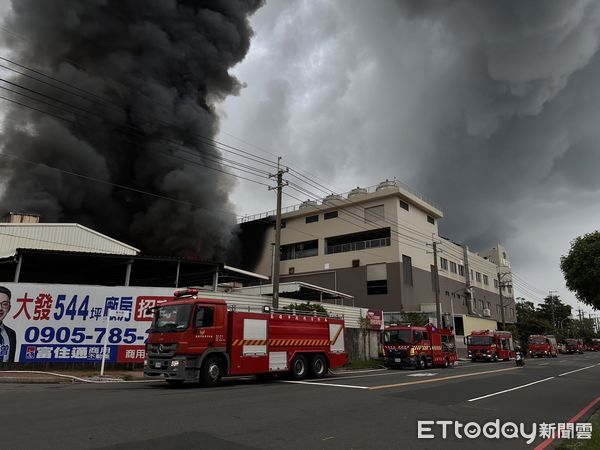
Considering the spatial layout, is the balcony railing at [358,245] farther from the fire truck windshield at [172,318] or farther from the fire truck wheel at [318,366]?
the fire truck windshield at [172,318]

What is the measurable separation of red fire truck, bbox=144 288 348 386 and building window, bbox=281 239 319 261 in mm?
34500

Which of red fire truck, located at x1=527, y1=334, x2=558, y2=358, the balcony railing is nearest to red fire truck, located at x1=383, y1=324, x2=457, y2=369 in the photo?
the balcony railing

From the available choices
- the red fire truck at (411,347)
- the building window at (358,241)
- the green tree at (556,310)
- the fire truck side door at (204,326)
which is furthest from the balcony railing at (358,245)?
the green tree at (556,310)

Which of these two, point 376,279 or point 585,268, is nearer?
point 585,268

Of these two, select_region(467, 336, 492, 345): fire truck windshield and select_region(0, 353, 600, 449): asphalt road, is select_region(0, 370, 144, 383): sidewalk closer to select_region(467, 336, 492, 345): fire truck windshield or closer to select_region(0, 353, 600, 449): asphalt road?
select_region(0, 353, 600, 449): asphalt road

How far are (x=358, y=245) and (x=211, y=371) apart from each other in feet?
117

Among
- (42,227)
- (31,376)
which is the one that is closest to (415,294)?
(42,227)

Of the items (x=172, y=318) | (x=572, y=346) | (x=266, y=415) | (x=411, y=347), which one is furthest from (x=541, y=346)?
(x=266, y=415)

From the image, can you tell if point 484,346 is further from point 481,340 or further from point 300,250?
point 300,250

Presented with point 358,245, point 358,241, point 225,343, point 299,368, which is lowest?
point 299,368

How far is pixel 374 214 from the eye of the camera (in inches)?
1832

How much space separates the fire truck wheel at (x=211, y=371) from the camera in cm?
1259

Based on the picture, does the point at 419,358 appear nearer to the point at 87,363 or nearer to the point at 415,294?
the point at 87,363

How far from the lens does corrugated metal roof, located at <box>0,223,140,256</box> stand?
26.0m
